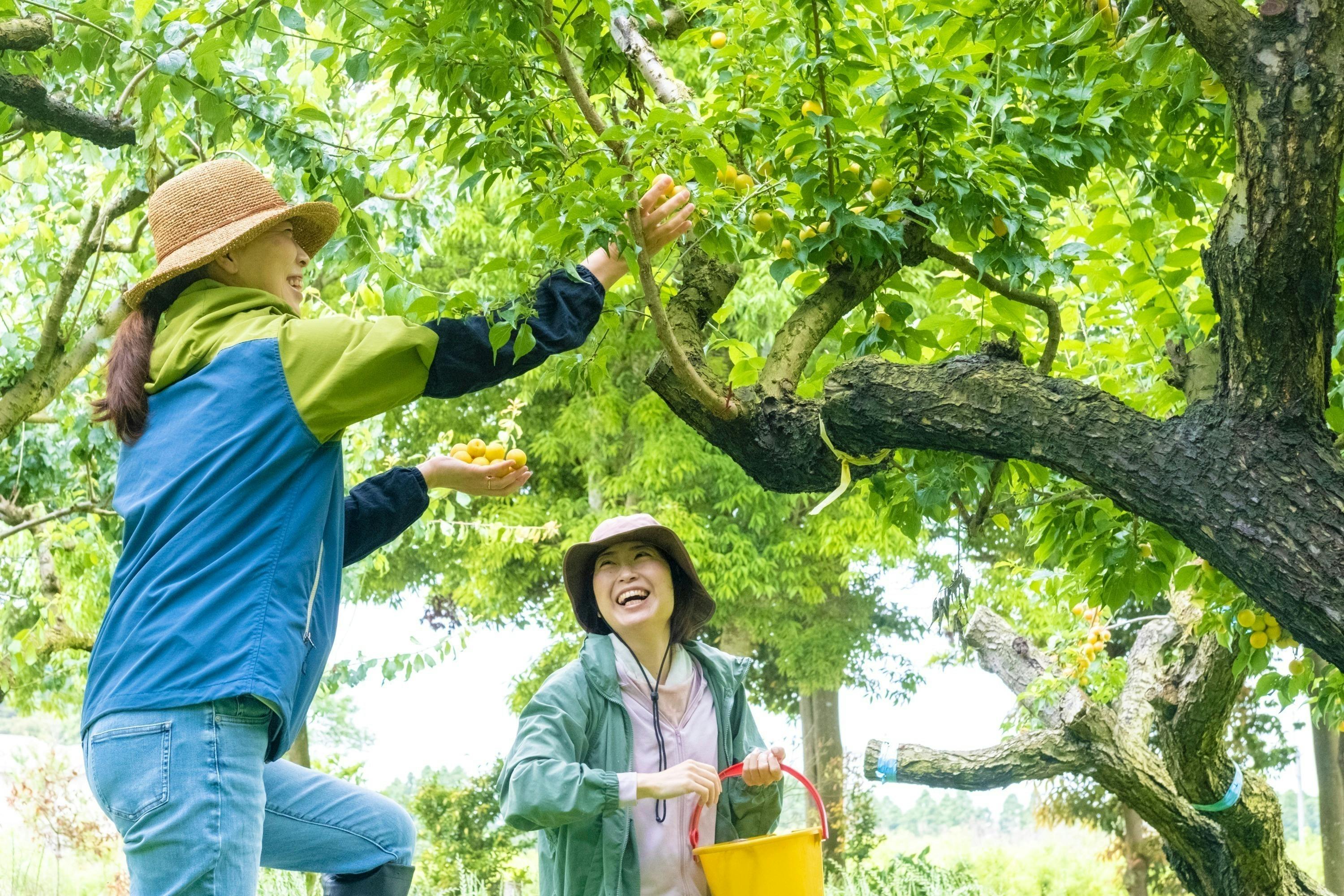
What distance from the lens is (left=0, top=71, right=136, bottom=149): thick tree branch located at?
2801mm

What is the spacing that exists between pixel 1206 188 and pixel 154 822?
194cm

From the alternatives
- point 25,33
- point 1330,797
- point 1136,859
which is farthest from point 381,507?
point 1136,859

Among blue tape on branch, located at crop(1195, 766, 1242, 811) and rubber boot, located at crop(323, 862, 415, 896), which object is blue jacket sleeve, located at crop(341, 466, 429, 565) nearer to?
rubber boot, located at crop(323, 862, 415, 896)

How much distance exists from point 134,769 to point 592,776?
2.24ft

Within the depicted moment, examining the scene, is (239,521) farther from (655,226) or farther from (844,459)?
(844,459)

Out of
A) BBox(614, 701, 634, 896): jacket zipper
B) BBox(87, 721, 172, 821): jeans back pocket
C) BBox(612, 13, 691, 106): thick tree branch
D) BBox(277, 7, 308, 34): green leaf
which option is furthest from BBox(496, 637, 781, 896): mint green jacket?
BBox(277, 7, 308, 34): green leaf

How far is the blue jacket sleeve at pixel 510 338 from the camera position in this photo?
60.7 inches

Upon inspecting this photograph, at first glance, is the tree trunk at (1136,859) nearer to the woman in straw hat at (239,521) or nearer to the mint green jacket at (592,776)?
the mint green jacket at (592,776)

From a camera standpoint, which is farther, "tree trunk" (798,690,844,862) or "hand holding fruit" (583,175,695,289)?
"tree trunk" (798,690,844,862)

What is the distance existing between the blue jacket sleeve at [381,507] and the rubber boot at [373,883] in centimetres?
46

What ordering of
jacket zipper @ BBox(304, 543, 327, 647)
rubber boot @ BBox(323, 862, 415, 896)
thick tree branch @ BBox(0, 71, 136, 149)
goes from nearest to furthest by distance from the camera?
1. jacket zipper @ BBox(304, 543, 327, 647)
2. rubber boot @ BBox(323, 862, 415, 896)
3. thick tree branch @ BBox(0, 71, 136, 149)

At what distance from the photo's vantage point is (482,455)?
6.75 feet

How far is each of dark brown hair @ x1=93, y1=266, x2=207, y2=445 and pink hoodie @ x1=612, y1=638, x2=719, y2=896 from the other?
2.95 ft

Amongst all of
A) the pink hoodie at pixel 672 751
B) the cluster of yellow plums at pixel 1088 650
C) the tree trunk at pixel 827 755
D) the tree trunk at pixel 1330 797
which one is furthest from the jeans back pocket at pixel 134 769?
the tree trunk at pixel 827 755
